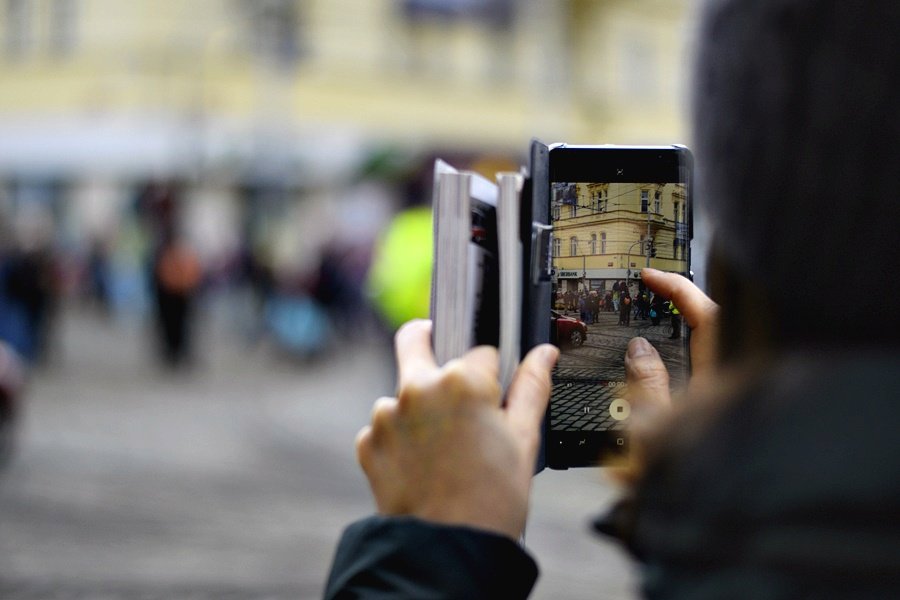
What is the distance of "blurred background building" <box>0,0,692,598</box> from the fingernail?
4228 millimetres

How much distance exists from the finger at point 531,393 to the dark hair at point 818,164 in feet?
0.97

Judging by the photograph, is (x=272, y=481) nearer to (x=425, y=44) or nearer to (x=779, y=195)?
(x=779, y=195)

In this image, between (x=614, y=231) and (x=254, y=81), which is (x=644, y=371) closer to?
(x=614, y=231)

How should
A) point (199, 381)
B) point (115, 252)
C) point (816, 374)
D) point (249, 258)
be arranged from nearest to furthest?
point (816, 374) < point (199, 381) < point (249, 258) < point (115, 252)

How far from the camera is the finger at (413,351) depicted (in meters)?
1.08

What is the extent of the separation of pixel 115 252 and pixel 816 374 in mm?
25125

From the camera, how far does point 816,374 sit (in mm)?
699

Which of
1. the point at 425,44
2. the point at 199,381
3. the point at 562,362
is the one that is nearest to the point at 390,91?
the point at 425,44

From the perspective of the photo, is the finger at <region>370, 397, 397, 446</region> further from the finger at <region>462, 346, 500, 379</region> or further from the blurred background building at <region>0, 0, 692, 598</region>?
the blurred background building at <region>0, 0, 692, 598</region>

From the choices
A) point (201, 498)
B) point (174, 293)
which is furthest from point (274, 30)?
point (201, 498)

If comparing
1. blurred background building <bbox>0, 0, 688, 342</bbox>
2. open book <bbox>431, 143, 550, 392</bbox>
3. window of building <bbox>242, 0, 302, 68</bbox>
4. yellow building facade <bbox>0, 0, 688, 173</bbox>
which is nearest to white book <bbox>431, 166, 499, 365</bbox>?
Result: open book <bbox>431, 143, 550, 392</bbox>

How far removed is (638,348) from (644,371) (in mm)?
24

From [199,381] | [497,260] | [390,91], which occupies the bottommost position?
[199,381]

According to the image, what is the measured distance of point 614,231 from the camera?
1.33 meters
